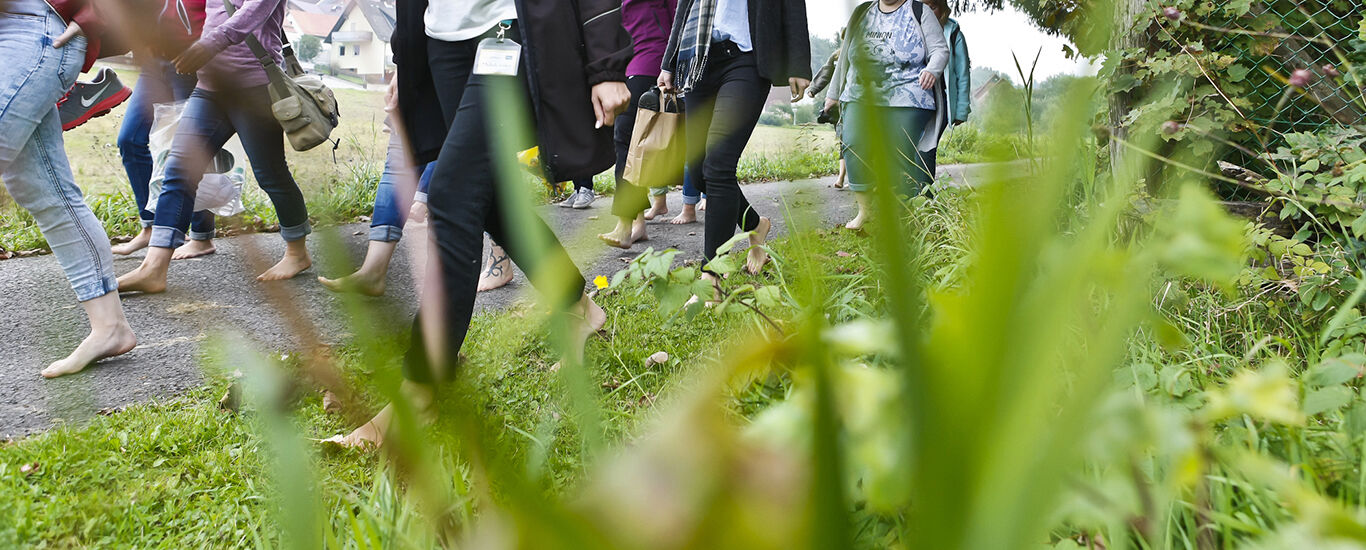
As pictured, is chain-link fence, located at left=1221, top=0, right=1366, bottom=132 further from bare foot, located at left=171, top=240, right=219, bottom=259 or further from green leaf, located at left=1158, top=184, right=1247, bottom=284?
bare foot, located at left=171, top=240, right=219, bottom=259

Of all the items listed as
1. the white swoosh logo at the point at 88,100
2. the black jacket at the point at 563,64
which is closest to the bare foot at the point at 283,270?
the black jacket at the point at 563,64

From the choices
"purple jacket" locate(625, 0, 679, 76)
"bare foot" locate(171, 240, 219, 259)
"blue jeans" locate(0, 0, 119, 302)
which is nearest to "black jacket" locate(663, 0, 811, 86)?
"purple jacket" locate(625, 0, 679, 76)

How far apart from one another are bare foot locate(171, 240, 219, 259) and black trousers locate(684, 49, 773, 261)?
2.87m

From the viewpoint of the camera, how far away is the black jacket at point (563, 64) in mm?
2201

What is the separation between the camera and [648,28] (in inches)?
163

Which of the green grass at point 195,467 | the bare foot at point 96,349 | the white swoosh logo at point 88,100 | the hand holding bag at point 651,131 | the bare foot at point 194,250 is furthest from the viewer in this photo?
the bare foot at point 194,250

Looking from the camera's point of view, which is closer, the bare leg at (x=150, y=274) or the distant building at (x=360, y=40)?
the distant building at (x=360, y=40)

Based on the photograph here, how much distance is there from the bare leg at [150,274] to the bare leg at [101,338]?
0.76 metres

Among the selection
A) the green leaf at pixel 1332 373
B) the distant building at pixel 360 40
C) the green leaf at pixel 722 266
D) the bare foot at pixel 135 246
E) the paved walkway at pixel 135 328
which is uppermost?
the distant building at pixel 360 40

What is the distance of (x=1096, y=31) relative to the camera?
20cm

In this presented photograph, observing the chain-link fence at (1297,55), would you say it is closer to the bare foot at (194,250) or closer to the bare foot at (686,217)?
the bare foot at (686,217)

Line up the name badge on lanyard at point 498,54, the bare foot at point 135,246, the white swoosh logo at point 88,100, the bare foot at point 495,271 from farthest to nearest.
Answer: the bare foot at point 135,246, the bare foot at point 495,271, the white swoosh logo at point 88,100, the name badge on lanyard at point 498,54

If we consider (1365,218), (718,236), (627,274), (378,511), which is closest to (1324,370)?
(1365,218)

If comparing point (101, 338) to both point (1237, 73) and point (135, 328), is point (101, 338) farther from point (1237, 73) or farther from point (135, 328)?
point (1237, 73)
